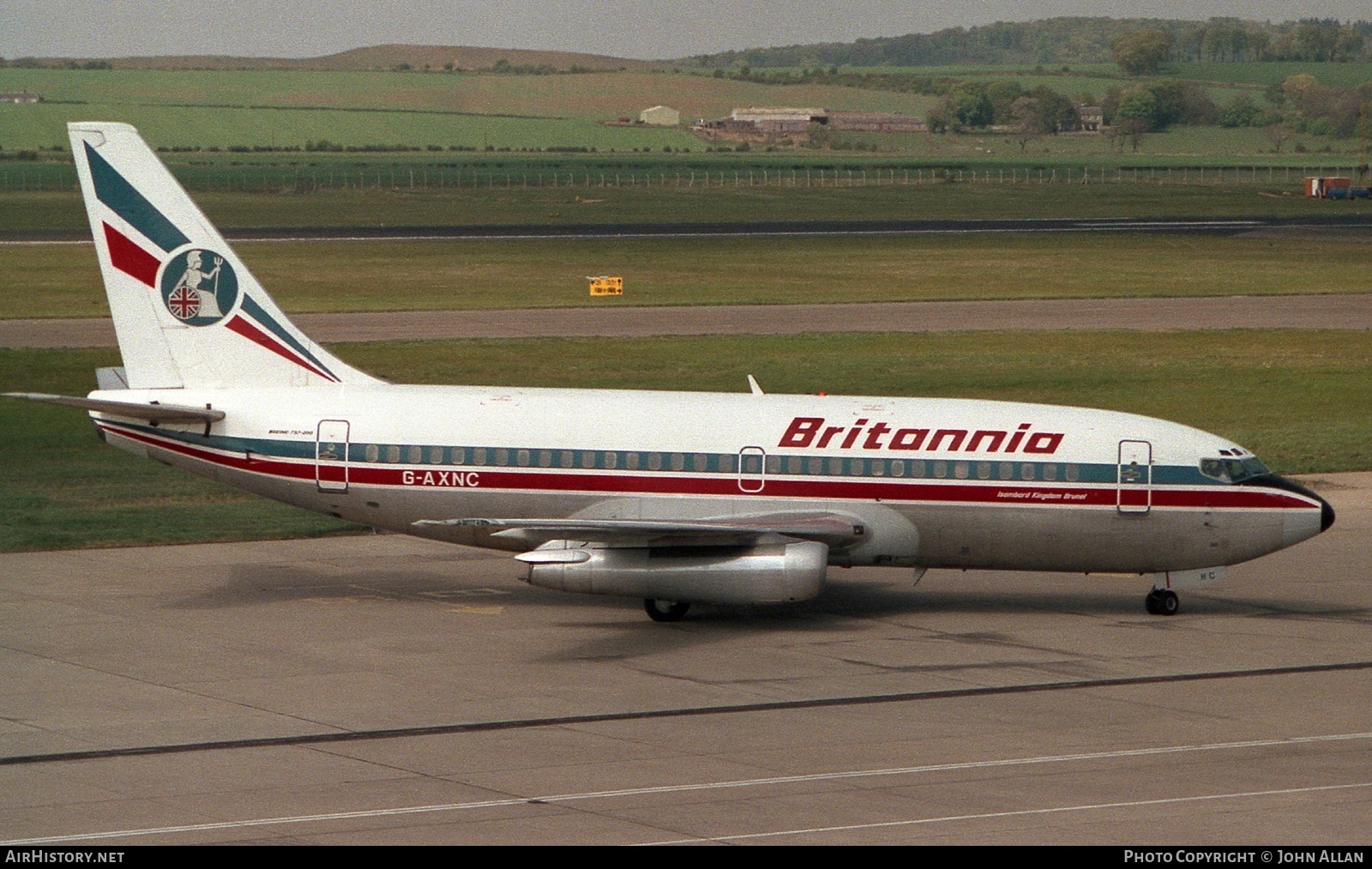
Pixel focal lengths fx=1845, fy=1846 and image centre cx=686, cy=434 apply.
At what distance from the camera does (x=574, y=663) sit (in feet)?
96.8

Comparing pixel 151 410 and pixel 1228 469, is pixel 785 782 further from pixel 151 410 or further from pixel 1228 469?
pixel 151 410

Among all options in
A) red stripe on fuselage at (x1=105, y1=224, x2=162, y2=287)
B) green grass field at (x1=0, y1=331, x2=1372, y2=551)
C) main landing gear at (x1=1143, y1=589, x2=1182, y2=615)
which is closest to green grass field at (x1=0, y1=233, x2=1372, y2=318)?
green grass field at (x1=0, y1=331, x2=1372, y2=551)

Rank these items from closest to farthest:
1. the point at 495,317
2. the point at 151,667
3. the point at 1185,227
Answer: the point at 151,667 < the point at 495,317 < the point at 1185,227

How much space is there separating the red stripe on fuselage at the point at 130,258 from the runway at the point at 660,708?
5.89 metres

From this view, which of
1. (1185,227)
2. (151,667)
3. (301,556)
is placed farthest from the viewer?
(1185,227)

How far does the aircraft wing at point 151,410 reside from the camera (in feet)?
109

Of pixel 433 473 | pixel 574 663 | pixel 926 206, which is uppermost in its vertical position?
pixel 926 206

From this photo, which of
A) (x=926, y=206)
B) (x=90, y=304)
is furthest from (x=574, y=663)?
(x=926, y=206)

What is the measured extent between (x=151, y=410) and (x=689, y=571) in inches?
409

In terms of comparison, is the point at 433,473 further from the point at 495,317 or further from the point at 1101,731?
the point at 495,317

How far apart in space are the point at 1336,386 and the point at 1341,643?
35067mm

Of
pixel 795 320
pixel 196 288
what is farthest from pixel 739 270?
pixel 196 288

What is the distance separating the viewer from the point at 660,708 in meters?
26.6

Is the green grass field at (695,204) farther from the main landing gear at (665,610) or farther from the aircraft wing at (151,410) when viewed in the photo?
the main landing gear at (665,610)
